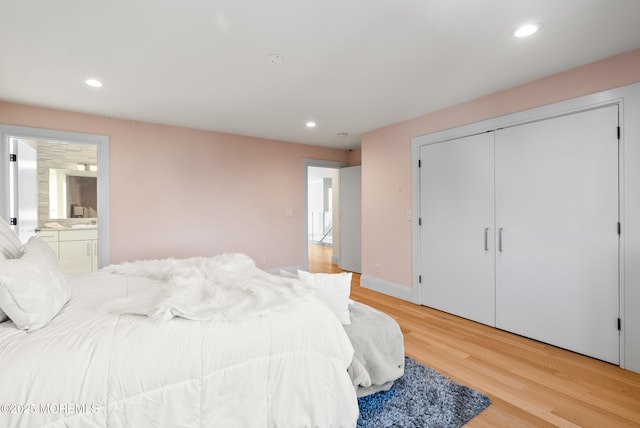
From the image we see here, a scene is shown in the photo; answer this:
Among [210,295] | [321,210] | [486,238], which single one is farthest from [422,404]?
[321,210]

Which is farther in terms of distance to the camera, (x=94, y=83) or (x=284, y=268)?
(x=284, y=268)

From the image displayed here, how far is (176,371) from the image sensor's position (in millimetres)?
1237

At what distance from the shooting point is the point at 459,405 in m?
1.83

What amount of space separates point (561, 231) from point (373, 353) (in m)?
2.18

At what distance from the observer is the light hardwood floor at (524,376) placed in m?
1.76

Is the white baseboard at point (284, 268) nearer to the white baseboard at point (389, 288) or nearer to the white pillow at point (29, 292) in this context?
the white baseboard at point (389, 288)

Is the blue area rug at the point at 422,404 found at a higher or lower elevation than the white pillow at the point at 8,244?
lower

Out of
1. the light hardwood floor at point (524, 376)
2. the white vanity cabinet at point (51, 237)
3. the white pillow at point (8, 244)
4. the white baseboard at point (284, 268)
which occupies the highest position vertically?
the white pillow at point (8, 244)

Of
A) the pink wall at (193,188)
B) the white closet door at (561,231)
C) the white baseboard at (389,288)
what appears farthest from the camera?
the white baseboard at (389,288)

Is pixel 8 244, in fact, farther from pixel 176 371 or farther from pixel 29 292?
pixel 176 371

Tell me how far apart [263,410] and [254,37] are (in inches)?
92.1

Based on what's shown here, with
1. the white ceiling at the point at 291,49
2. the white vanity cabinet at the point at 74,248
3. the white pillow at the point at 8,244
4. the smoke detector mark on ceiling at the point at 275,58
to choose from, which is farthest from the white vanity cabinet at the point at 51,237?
the smoke detector mark on ceiling at the point at 275,58

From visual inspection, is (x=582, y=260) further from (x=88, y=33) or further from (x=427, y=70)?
(x=88, y=33)

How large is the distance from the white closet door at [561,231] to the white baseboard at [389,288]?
3.65ft
